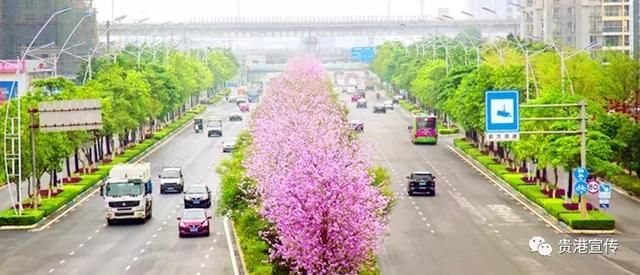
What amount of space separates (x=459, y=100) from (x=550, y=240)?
45.9 m

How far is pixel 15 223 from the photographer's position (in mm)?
67438

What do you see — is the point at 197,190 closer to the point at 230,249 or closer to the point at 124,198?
the point at 124,198

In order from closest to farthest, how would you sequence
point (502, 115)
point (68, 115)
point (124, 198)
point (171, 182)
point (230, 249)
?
point (230, 249) → point (502, 115) → point (124, 198) → point (68, 115) → point (171, 182)

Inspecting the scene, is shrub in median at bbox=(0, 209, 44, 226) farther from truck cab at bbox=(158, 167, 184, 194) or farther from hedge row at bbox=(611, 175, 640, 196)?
hedge row at bbox=(611, 175, 640, 196)

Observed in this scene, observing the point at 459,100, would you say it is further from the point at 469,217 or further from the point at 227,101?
the point at 227,101

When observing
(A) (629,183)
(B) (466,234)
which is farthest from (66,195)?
(A) (629,183)

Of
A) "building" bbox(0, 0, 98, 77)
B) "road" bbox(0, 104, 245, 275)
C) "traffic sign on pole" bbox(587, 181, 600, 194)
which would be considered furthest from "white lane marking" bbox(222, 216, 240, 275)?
"building" bbox(0, 0, 98, 77)

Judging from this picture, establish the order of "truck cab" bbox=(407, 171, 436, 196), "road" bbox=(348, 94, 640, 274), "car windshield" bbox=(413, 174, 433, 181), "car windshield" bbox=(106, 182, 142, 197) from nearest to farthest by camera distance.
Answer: "road" bbox=(348, 94, 640, 274) < "car windshield" bbox=(106, 182, 142, 197) < "truck cab" bbox=(407, 171, 436, 196) < "car windshield" bbox=(413, 174, 433, 181)

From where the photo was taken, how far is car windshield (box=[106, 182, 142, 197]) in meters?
65.4

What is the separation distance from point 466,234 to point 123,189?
55.4ft

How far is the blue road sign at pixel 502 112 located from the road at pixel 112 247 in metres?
12.7

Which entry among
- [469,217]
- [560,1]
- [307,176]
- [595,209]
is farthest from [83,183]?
[560,1]

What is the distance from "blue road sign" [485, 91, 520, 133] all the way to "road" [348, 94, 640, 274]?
15.7ft

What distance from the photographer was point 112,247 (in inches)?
2314
